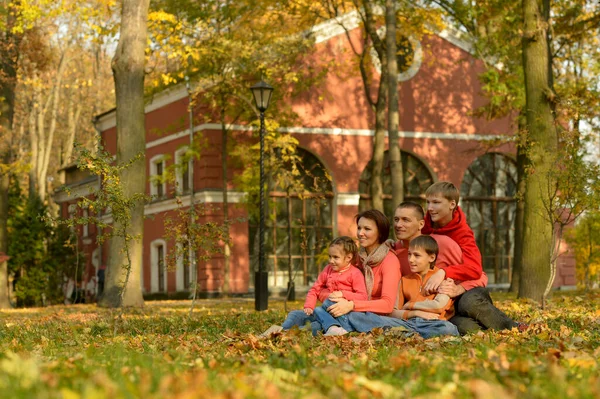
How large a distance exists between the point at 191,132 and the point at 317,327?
22642 millimetres

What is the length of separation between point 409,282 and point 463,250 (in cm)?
59

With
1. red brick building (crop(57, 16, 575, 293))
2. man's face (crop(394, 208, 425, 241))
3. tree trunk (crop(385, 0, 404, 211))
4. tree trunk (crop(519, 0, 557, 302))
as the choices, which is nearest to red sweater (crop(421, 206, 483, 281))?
man's face (crop(394, 208, 425, 241))

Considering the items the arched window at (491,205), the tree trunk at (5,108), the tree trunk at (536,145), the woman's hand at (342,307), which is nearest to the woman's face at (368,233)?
the woman's hand at (342,307)

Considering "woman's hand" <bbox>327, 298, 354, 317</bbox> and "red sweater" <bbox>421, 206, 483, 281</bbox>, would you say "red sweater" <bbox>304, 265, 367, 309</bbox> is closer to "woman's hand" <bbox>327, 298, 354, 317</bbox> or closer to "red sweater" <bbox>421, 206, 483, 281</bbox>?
"woman's hand" <bbox>327, 298, 354, 317</bbox>

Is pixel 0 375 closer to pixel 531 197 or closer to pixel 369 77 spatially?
pixel 531 197

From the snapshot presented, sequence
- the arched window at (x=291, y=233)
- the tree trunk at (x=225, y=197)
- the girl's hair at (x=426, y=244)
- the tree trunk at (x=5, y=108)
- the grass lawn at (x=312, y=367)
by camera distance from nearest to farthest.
→ the grass lawn at (x=312, y=367) < the girl's hair at (x=426, y=244) < the tree trunk at (x=5, y=108) < the tree trunk at (x=225, y=197) < the arched window at (x=291, y=233)

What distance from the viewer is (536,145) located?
698 inches

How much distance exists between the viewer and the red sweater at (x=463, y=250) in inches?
369

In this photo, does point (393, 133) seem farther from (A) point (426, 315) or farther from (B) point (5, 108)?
(A) point (426, 315)

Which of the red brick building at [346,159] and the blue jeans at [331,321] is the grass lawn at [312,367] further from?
the red brick building at [346,159]

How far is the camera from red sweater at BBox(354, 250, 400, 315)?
9211 mm

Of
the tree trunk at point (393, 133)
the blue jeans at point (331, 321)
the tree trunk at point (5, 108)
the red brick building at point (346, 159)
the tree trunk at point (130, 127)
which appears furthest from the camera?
the red brick building at point (346, 159)

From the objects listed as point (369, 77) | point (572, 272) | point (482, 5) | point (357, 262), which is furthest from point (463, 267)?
point (572, 272)

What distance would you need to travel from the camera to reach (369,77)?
33.1 m
